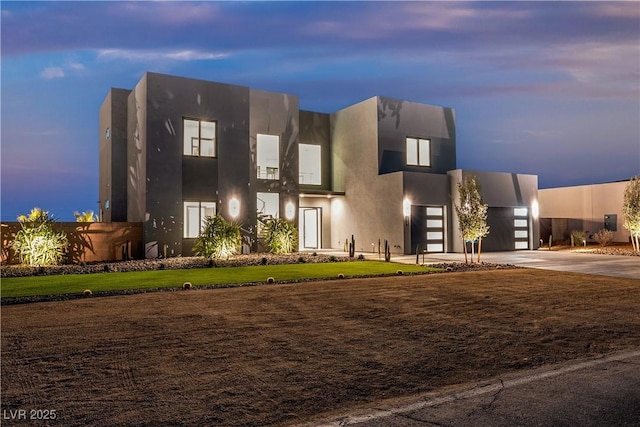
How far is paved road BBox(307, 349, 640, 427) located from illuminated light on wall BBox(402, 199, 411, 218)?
51.1ft

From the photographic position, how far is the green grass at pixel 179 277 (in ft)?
32.0

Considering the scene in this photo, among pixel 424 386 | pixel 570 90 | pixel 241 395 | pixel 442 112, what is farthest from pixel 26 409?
pixel 570 90

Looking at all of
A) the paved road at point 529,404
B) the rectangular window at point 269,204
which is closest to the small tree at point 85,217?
the rectangular window at point 269,204

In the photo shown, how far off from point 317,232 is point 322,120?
5787mm

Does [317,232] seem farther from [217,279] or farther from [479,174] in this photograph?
[217,279]

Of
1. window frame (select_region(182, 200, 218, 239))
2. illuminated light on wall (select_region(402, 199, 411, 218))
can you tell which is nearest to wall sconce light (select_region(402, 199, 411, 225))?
illuminated light on wall (select_region(402, 199, 411, 218))

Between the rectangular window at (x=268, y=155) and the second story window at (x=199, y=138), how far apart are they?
3035mm

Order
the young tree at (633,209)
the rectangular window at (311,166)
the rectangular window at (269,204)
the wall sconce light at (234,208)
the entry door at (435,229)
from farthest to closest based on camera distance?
A: 1. the rectangular window at (311,166)
2. the entry door at (435,229)
3. the rectangular window at (269,204)
4. the young tree at (633,209)
5. the wall sconce light at (234,208)

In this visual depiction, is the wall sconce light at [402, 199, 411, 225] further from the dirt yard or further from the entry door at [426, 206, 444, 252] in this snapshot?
the dirt yard

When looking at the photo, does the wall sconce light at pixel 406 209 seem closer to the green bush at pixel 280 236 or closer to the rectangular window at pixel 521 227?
the green bush at pixel 280 236

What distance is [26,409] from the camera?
347 cm

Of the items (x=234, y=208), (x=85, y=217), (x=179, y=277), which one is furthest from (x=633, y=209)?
(x=85, y=217)

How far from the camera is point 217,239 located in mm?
15805

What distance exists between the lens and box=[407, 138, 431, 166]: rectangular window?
22.7 meters
